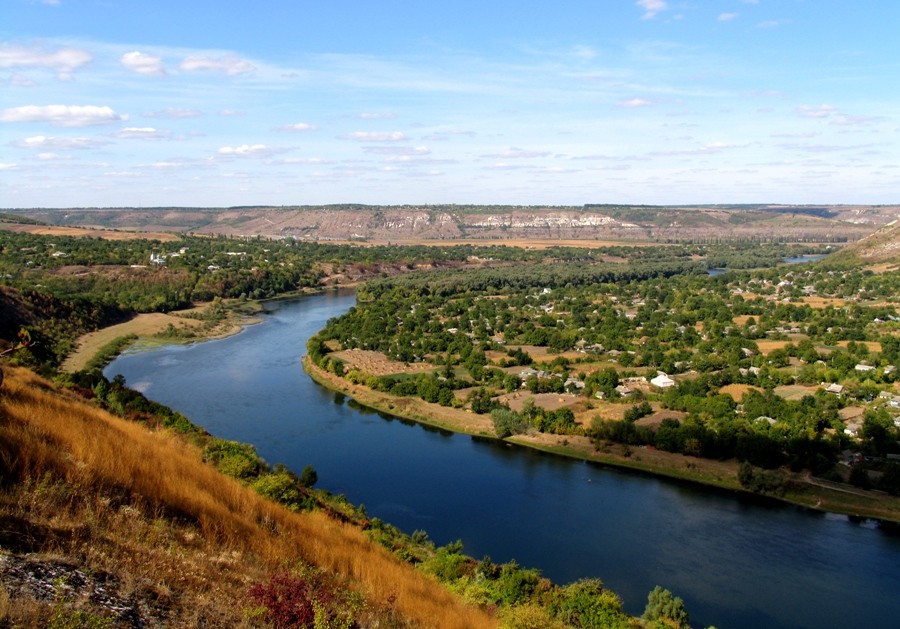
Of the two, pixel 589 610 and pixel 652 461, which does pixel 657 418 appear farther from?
pixel 589 610

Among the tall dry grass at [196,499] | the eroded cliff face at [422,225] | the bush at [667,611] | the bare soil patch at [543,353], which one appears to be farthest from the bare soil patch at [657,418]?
the eroded cliff face at [422,225]

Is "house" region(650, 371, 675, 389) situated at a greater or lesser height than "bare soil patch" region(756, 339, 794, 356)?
lesser

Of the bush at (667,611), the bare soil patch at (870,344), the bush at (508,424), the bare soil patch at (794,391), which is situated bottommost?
the bush at (667,611)

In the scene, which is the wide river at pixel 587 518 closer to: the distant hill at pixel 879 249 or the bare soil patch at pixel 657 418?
the bare soil patch at pixel 657 418

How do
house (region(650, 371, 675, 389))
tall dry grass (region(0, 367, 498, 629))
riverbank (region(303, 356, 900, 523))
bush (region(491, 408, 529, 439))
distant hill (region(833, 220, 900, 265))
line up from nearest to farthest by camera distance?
tall dry grass (region(0, 367, 498, 629)) < riverbank (region(303, 356, 900, 523)) < bush (region(491, 408, 529, 439)) < house (region(650, 371, 675, 389)) < distant hill (region(833, 220, 900, 265))

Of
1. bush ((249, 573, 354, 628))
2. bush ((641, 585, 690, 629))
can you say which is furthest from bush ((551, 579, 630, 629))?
bush ((249, 573, 354, 628))

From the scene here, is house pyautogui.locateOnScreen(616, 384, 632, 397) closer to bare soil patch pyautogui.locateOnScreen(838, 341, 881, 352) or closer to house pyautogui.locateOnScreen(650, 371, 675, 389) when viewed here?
house pyautogui.locateOnScreen(650, 371, 675, 389)

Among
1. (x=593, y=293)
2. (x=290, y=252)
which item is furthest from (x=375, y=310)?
(x=290, y=252)
